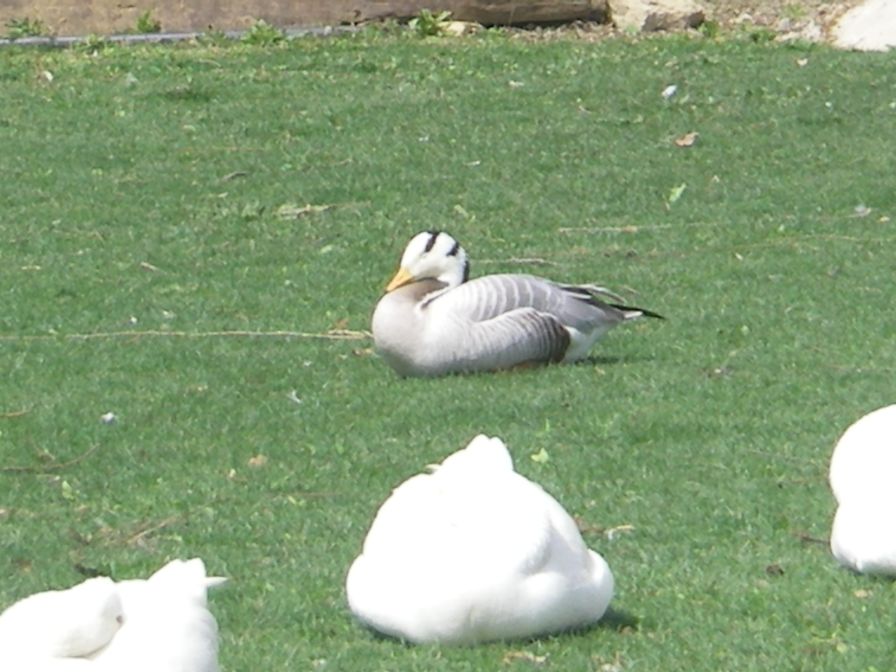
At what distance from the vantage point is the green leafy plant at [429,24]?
18.2 meters

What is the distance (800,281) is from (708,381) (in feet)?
7.32

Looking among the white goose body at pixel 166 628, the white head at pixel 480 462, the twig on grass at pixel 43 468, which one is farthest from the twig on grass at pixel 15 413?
the white goose body at pixel 166 628

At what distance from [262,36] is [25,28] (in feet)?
7.28

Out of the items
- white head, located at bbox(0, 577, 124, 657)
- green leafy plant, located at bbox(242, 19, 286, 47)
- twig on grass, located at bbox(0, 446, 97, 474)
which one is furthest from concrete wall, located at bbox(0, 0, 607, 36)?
white head, located at bbox(0, 577, 124, 657)

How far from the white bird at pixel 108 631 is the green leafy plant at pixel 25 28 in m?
14.7

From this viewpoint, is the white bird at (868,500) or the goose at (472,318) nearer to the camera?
the white bird at (868,500)

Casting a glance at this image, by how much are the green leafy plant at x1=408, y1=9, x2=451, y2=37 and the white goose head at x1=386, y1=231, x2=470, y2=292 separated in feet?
29.4

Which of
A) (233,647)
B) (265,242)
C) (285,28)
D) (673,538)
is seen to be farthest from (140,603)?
(285,28)

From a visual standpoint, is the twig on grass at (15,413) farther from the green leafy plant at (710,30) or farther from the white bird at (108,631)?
the green leafy plant at (710,30)

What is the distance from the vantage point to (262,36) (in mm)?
18016

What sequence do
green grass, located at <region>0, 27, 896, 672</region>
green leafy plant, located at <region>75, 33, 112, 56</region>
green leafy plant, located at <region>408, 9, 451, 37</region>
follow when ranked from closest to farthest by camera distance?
green grass, located at <region>0, 27, 896, 672</region>, green leafy plant, located at <region>75, 33, 112, 56</region>, green leafy plant, located at <region>408, 9, 451, 37</region>

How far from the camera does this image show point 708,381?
28.6 feet

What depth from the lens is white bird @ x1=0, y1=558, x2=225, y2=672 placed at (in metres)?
4.20

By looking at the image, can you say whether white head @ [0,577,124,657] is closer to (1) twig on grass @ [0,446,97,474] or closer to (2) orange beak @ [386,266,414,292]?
(1) twig on grass @ [0,446,97,474]
